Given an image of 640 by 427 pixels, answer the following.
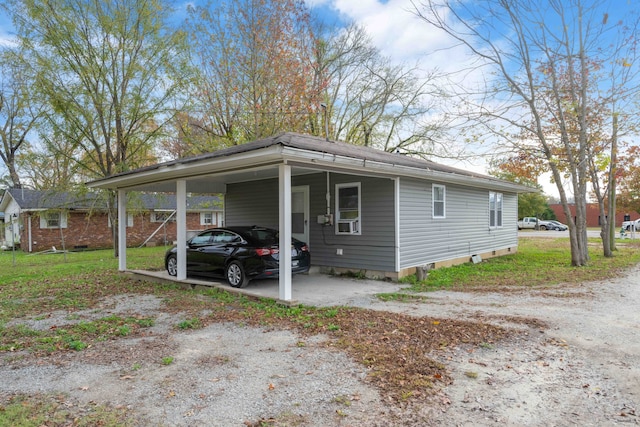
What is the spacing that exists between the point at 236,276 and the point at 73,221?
19164mm

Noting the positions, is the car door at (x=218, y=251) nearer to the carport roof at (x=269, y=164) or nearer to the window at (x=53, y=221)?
the carport roof at (x=269, y=164)

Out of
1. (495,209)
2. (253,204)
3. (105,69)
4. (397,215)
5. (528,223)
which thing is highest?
(105,69)

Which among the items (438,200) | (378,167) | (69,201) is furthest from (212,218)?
(378,167)

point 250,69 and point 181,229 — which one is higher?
point 250,69

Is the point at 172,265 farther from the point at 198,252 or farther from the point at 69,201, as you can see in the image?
the point at 69,201

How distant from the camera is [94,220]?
2378 centimetres

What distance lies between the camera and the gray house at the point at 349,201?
319 inches

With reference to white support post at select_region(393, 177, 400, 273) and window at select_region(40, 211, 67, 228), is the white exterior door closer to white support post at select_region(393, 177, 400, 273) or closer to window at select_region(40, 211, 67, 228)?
white support post at select_region(393, 177, 400, 273)

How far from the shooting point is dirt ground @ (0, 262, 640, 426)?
3146mm

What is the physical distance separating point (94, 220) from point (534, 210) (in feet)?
130

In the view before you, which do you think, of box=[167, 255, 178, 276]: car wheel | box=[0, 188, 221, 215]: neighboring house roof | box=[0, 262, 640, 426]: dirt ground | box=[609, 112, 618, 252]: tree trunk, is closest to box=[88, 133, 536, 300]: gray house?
box=[167, 255, 178, 276]: car wheel

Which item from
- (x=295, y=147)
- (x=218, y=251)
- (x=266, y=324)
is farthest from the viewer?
(x=218, y=251)

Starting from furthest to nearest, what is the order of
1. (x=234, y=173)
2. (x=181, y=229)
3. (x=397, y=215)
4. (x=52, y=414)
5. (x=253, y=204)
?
(x=253, y=204) → (x=397, y=215) → (x=181, y=229) → (x=234, y=173) → (x=52, y=414)

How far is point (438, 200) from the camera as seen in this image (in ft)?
37.2
